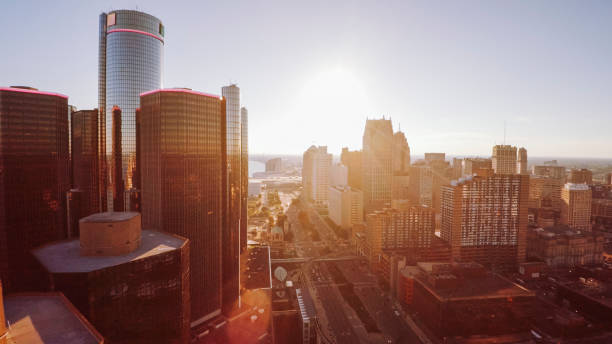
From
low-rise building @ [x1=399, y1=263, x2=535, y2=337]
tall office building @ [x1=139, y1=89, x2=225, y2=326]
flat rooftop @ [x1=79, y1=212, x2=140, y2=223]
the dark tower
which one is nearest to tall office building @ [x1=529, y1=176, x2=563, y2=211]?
low-rise building @ [x1=399, y1=263, x2=535, y2=337]

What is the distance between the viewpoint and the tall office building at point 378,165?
169m

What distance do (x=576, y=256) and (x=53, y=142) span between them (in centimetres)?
16084

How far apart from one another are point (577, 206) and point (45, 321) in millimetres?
195895

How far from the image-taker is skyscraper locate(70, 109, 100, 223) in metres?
72.6

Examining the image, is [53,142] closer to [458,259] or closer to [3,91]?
[3,91]

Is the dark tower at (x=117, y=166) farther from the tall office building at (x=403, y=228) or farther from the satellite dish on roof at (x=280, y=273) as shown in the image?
the tall office building at (x=403, y=228)

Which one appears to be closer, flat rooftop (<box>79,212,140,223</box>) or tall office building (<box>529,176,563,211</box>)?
flat rooftop (<box>79,212,140,223</box>)

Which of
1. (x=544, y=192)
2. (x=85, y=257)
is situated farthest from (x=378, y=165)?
(x=85, y=257)

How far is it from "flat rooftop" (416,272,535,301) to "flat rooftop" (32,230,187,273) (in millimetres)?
56583

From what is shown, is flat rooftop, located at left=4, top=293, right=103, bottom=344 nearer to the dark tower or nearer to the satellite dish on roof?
the dark tower

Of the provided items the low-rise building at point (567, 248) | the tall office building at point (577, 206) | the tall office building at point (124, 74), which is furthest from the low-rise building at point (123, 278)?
the tall office building at point (577, 206)

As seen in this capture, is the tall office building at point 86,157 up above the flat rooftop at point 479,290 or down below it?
above

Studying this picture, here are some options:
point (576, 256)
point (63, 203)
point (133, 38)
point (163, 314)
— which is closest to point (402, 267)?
point (163, 314)

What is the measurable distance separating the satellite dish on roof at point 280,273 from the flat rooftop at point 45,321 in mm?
64440
